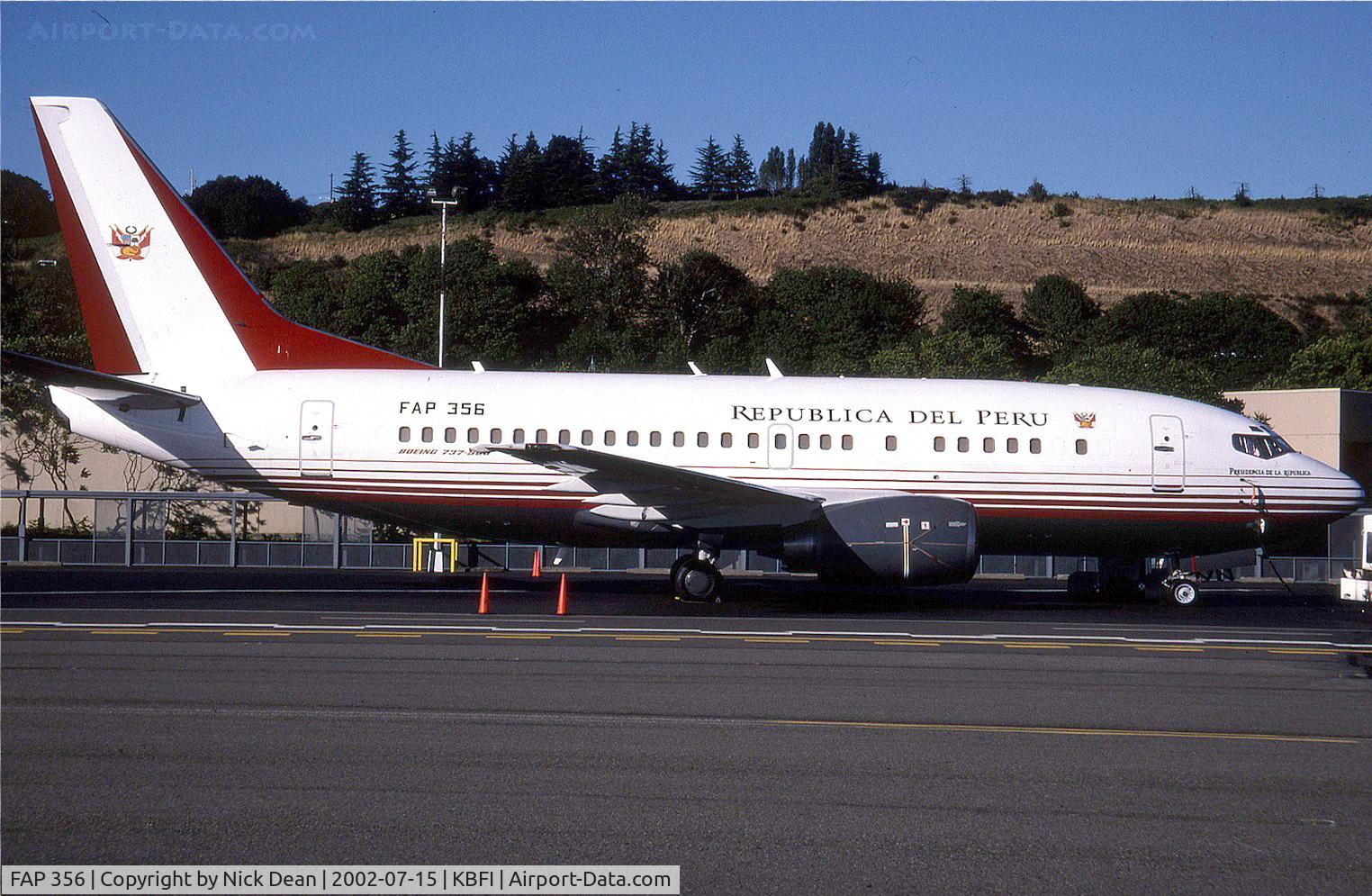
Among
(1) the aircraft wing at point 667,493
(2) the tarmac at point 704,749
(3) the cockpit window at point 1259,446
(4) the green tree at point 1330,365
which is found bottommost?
(2) the tarmac at point 704,749

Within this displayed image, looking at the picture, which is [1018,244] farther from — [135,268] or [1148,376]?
[135,268]

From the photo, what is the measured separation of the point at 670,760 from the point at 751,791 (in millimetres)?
975

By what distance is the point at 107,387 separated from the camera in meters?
20.5

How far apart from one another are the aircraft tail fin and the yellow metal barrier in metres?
8.37

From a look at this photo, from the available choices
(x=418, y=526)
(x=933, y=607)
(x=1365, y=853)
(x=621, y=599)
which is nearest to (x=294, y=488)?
→ (x=418, y=526)

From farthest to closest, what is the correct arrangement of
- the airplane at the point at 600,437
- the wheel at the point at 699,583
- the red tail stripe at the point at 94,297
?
the red tail stripe at the point at 94,297 < the airplane at the point at 600,437 < the wheel at the point at 699,583

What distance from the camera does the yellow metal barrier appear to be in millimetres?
29406

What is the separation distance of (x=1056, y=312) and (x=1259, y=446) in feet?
212

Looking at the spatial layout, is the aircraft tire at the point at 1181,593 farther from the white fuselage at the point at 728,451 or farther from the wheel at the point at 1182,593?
the white fuselage at the point at 728,451

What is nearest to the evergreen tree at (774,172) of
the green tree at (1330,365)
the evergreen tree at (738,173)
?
the evergreen tree at (738,173)

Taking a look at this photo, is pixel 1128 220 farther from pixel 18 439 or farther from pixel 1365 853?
pixel 1365 853

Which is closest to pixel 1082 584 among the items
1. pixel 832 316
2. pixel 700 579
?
pixel 700 579

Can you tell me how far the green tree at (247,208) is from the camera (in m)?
118

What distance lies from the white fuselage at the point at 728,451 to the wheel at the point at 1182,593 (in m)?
0.87
